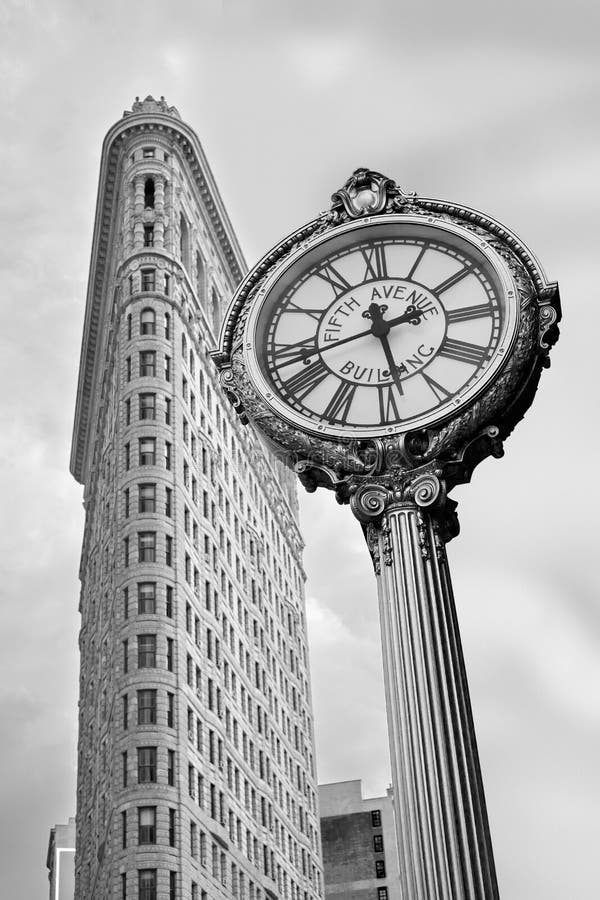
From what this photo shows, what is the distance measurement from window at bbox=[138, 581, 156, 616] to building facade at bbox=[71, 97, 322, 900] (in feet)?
0.32

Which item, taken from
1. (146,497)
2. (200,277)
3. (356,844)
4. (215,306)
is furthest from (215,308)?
(356,844)

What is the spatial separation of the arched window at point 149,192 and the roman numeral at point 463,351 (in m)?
80.9

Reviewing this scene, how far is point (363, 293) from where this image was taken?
10.7 m

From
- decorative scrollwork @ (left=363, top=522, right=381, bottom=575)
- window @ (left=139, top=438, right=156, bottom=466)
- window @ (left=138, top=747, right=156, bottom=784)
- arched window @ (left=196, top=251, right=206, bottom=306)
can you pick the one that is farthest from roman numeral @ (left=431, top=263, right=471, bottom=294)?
arched window @ (left=196, top=251, right=206, bottom=306)

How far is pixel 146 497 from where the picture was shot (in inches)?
2881

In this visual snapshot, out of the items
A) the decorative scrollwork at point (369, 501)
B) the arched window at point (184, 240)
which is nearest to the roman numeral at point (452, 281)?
the decorative scrollwork at point (369, 501)

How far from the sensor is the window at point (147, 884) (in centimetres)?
6016

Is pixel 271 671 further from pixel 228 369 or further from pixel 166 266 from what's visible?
pixel 228 369

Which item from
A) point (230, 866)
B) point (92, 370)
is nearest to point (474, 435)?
point (230, 866)

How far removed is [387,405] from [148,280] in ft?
245

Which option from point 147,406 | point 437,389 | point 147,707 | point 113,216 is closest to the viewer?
point 437,389

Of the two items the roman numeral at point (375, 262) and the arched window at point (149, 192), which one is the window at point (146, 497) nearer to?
the arched window at point (149, 192)

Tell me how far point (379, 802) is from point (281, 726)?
84.1 ft

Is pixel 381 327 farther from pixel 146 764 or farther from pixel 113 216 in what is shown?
pixel 113 216
